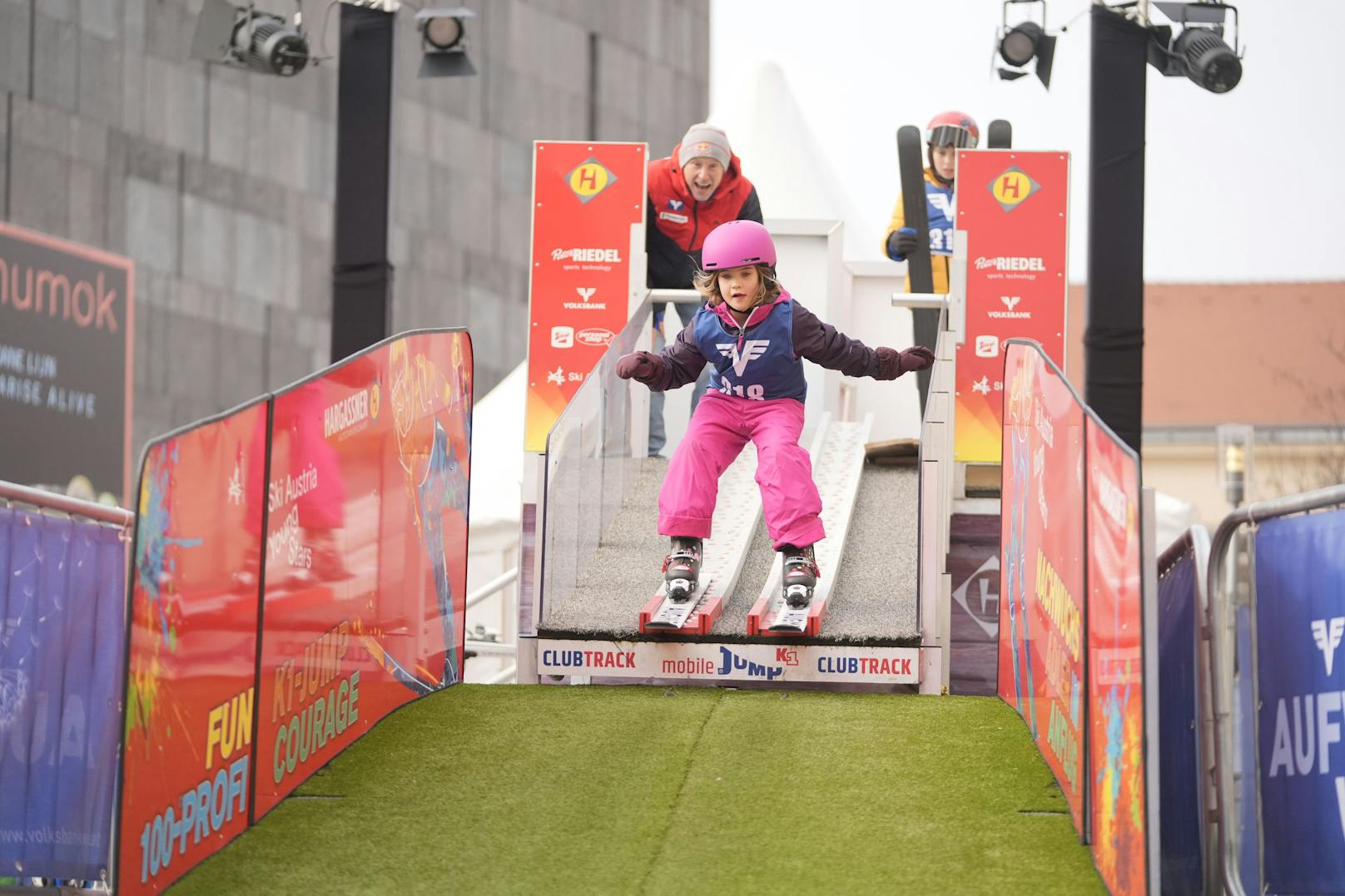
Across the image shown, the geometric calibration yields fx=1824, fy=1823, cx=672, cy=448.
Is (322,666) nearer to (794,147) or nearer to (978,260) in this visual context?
(978,260)

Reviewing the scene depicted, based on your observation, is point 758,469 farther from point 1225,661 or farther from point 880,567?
point 1225,661

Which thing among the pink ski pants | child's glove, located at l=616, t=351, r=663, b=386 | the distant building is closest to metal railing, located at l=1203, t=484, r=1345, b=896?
the pink ski pants

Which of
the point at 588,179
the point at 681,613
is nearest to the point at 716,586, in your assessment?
the point at 681,613

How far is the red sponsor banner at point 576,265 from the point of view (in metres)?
11.9

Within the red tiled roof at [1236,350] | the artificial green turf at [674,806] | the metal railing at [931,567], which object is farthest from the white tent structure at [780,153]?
the red tiled roof at [1236,350]

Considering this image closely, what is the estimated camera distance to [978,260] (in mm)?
12227

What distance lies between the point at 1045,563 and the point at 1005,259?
6739 mm

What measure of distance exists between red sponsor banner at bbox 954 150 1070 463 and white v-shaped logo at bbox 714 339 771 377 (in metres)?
4.56

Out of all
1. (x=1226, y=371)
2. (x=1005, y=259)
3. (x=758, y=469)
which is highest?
(x=1226, y=371)

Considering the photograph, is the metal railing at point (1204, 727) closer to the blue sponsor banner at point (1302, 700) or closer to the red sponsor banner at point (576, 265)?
the blue sponsor banner at point (1302, 700)

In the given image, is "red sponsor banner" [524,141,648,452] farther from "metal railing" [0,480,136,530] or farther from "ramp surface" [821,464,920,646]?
"metal railing" [0,480,136,530]

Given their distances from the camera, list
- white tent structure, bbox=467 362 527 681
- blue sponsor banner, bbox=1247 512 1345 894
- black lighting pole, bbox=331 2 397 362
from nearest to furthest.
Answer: blue sponsor banner, bbox=1247 512 1345 894
black lighting pole, bbox=331 2 397 362
white tent structure, bbox=467 362 527 681

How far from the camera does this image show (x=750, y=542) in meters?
9.19

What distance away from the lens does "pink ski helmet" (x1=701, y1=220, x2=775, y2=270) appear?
A: 24.6ft
